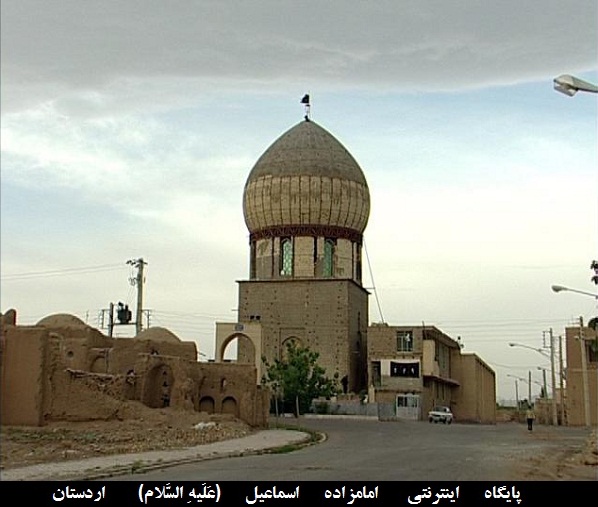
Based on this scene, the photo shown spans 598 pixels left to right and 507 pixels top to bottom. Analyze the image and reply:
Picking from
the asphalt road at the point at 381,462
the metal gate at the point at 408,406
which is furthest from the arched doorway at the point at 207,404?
the metal gate at the point at 408,406

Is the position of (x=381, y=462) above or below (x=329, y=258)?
below

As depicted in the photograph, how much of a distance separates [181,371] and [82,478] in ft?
70.4

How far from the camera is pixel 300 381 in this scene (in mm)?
54562

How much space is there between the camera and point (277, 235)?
200 feet

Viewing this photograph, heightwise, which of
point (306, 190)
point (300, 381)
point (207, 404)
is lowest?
point (207, 404)

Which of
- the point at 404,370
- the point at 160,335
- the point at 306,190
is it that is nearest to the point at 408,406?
the point at 404,370

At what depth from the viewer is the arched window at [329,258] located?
60.9 meters

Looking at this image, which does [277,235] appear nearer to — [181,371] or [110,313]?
[110,313]

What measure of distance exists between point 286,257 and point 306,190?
182 inches

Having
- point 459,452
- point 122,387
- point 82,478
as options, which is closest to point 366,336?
point 122,387

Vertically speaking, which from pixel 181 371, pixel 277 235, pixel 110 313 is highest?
pixel 277 235

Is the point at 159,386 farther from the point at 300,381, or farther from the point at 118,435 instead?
the point at 300,381

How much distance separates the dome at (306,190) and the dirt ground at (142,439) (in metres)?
23.2
